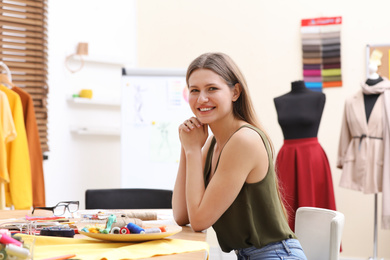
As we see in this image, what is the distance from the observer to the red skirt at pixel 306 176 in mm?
3611

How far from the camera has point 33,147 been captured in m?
3.62

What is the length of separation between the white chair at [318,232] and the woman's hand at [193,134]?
491mm

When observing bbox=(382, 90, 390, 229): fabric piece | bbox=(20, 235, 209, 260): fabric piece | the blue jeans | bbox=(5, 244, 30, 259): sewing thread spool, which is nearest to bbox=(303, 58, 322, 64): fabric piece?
bbox=(382, 90, 390, 229): fabric piece

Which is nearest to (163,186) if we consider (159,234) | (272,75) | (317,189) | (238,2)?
(317,189)

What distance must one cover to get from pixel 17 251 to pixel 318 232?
3.86ft

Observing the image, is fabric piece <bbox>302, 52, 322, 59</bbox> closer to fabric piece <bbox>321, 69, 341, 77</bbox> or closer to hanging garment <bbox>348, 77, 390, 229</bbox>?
fabric piece <bbox>321, 69, 341, 77</bbox>

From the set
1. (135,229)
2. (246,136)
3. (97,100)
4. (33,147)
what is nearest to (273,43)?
(97,100)

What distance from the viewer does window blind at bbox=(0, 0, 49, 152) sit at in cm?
387

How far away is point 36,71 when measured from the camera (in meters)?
4.02

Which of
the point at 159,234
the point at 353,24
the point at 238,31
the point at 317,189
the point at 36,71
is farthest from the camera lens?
the point at 238,31

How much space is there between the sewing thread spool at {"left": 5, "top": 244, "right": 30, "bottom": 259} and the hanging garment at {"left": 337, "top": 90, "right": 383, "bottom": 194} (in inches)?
124

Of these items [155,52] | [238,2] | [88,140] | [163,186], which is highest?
[238,2]

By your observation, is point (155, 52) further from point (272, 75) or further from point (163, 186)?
point (163, 186)

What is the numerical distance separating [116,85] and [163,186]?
1.13 m
